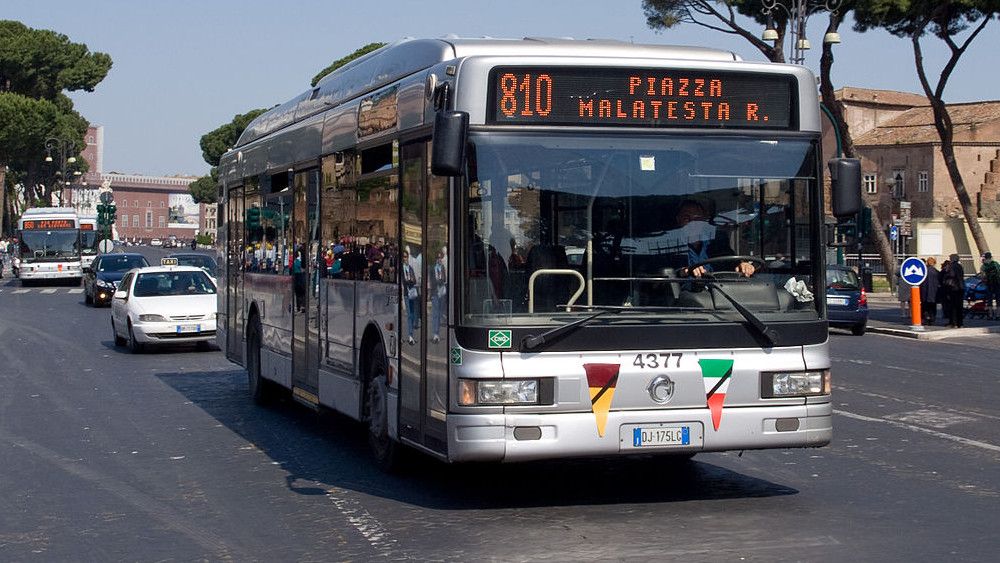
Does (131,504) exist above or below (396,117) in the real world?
below

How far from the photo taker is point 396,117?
9422mm

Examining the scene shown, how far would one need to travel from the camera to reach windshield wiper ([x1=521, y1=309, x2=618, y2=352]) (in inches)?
313

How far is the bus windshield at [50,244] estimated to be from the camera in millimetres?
58312

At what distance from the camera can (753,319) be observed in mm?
8305

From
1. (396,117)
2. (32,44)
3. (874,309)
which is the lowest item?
(874,309)

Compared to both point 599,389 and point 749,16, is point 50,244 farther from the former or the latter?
point 599,389

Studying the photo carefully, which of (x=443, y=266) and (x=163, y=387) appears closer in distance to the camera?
(x=443, y=266)

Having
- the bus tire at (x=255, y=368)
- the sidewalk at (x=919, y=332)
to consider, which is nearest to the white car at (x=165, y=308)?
the bus tire at (x=255, y=368)

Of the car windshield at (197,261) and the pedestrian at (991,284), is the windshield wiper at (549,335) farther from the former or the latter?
the car windshield at (197,261)

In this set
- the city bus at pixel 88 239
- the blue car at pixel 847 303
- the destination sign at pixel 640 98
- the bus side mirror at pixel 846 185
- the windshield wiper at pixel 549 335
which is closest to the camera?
the windshield wiper at pixel 549 335

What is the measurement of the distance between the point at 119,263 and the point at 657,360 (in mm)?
35512

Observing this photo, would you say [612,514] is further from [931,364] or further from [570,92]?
[931,364]

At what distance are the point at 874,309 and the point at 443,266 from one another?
34.6m

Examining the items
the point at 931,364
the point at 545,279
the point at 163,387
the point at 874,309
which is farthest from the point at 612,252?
the point at 874,309
